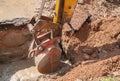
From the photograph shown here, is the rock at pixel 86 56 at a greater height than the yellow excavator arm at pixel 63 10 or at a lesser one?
lesser

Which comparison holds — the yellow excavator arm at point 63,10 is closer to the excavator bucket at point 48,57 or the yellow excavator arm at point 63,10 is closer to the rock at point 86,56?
the excavator bucket at point 48,57

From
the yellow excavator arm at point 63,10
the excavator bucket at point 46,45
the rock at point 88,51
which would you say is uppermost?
the yellow excavator arm at point 63,10

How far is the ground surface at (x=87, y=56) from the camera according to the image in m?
5.76

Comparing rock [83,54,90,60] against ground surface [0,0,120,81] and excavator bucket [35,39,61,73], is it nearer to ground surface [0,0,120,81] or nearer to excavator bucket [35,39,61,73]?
ground surface [0,0,120,81]

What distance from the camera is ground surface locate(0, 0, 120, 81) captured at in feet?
18.9

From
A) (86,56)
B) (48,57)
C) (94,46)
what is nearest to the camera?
(48,57)

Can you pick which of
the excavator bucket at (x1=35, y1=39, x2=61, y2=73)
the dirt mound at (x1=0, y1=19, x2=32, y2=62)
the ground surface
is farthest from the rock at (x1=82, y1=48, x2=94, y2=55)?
the dirt mound at (x1=0, y1=19, x2=32, y2=62)

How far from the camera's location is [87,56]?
6.27m

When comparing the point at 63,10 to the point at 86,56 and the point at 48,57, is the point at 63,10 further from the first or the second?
the point at 86,56

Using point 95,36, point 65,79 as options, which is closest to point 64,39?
point 95,36

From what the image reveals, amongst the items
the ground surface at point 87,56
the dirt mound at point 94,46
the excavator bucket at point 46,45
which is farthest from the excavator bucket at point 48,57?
the dirt mound at point 94,46

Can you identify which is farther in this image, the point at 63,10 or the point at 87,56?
the point at 87,56

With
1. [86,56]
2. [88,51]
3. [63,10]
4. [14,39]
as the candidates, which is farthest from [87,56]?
[14,39]

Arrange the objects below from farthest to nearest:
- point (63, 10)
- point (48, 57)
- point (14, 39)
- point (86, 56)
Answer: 1. point (14, 39)
2. point (86, 56)
3. point (48, 57)
4. point (63, 10)
